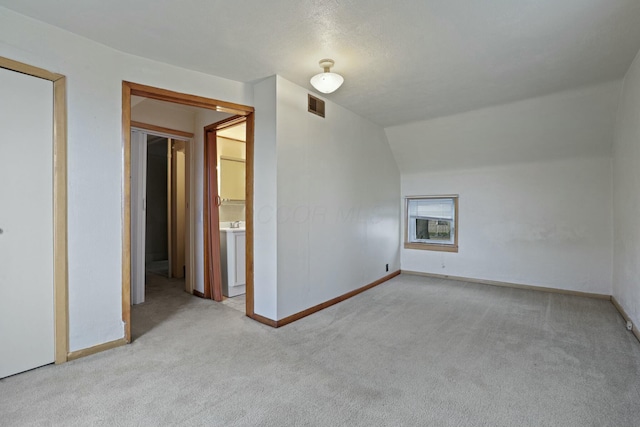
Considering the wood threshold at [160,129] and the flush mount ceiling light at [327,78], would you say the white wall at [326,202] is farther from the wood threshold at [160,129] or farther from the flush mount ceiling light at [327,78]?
the wood threshold at [160,129]

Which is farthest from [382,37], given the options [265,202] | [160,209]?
[160,209]

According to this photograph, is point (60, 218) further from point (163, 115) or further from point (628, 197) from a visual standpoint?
point (628, 197)

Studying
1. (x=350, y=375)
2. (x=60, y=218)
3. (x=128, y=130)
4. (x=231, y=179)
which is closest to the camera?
(x=350, y=375)

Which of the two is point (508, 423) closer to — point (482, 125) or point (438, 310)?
point (438, 310)

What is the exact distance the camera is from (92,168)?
2334mm

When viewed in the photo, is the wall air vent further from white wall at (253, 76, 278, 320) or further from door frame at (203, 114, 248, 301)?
door frame at (203, 114, 248, 301)

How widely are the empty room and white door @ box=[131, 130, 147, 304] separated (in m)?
0.03

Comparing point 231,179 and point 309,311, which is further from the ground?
point 231,179

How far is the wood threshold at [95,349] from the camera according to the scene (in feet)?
7.39

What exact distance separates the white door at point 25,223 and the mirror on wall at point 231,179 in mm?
2317

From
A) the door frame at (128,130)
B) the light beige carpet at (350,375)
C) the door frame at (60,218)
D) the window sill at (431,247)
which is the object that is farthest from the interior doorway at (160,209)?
the window sill at (431,247)

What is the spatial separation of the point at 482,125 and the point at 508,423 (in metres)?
3.58

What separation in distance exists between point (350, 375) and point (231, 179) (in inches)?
130

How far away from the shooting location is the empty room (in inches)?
74.7
